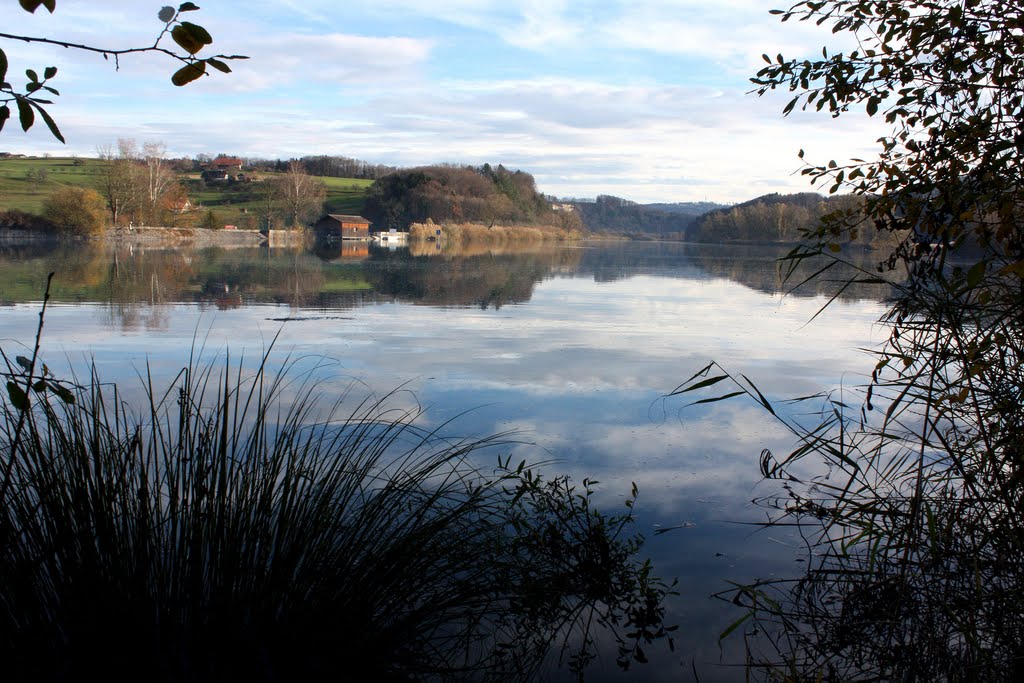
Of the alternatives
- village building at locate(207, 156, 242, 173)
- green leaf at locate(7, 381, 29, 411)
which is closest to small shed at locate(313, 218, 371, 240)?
village building at locate(207, 156, 242, 173)

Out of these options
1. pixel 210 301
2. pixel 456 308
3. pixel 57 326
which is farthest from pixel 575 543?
pixel 210 301

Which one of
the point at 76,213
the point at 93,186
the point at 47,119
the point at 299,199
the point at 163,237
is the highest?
the point at 299,199

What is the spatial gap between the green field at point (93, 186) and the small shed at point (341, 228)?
270 inches

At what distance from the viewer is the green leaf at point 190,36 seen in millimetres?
1750

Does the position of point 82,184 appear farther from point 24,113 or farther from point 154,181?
point 24,113

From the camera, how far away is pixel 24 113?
174 cm

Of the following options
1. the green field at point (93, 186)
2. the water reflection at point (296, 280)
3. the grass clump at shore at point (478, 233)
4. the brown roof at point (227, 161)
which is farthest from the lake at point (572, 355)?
the brown roof at point (227, 161)

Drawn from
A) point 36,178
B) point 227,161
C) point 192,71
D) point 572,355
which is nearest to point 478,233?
point 36,178

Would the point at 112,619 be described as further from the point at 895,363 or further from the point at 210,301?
the point at 210,301

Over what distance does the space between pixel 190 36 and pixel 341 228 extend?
64670 mm

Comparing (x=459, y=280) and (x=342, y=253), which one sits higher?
(x=342, y=253)

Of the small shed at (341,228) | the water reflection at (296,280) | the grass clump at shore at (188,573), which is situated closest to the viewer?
the grass clump at shore at (188,573)

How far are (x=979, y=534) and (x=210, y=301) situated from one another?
41.4ft

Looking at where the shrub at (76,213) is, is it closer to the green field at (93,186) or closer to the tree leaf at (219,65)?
the green field at (93,186)
